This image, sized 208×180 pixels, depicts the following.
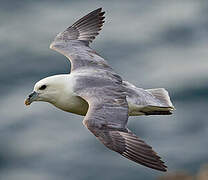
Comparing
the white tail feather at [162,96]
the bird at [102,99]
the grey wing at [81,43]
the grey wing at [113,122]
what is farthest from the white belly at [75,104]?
the white tail feather at [162,96]

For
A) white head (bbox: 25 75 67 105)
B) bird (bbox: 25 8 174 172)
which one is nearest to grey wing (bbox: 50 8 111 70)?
bird (bbox: 25 8 174 172)

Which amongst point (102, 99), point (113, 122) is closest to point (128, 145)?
point (113, 122)

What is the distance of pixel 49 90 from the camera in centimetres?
988

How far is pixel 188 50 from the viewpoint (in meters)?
20.8

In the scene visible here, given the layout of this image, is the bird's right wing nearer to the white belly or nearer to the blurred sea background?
the white belly

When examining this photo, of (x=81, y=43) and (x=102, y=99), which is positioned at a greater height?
(x=102, y=99)

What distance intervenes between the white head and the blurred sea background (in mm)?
7445

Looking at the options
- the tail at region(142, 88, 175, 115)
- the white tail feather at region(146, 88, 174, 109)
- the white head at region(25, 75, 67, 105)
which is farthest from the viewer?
the white tail feather at region(146, 88, 174, 109)

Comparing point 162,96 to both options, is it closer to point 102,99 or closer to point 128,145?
point 102,99

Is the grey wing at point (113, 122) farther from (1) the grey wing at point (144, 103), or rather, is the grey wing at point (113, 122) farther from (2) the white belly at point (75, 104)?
(1) the grey wing at point (144, 103)

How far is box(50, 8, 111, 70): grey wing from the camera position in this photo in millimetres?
10789

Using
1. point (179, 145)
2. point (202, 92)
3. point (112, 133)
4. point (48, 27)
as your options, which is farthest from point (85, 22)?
point (48, 27)

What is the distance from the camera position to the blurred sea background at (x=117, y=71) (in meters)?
18.1

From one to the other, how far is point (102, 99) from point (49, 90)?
0.82 m
